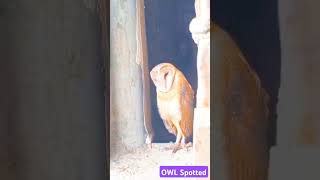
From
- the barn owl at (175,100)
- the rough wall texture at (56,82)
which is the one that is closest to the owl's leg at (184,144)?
the barn owl at (175,100)

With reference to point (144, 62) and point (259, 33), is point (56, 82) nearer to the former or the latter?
point (144, 62)

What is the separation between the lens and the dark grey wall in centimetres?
71

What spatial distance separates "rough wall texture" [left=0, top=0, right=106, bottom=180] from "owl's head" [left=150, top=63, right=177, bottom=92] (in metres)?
0.09

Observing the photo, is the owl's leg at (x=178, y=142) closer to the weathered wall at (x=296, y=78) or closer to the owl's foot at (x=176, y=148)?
the owl's foot at (x=176, y=148)

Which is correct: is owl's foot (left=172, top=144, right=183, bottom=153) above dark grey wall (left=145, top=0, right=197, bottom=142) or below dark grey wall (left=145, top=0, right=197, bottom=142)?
below

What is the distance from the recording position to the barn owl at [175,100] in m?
0.71

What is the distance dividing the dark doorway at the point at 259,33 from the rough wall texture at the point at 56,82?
216 mm

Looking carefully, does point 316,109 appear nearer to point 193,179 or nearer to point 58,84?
point 193,179

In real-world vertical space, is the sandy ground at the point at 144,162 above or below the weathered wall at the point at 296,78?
below

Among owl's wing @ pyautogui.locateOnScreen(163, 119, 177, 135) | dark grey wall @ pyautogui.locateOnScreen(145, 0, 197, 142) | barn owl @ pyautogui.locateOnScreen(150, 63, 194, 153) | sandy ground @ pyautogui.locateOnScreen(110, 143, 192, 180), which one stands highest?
dark grey wall @ pyautogui.locateOnScreen(145, 0, 197, 142)

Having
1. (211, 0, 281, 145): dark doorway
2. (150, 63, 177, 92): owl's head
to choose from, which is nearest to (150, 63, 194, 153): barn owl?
(150, 63, 177, 92): owl's head

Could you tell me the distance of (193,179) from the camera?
0.71m

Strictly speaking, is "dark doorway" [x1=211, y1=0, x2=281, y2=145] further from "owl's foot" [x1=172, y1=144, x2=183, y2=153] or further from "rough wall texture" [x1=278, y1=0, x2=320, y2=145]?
"owl's foot" [x1=172, y1=144, x2=183, y2=153]

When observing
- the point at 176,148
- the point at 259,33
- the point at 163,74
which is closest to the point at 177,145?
the point at 176,148
